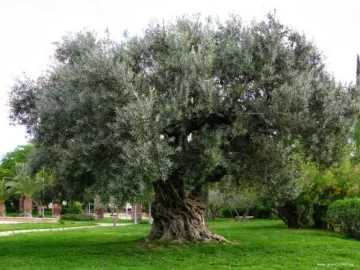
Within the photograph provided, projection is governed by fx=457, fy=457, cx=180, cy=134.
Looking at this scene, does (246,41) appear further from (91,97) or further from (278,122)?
(91,97)

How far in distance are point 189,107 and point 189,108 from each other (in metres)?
0.03

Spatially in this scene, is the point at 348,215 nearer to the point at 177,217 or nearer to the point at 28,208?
the point at 177,217

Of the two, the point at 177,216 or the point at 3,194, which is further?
the point at 3,194

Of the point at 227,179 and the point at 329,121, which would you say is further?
the point at 227,179

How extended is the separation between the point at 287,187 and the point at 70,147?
282 inches

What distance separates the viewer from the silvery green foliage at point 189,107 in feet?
37.2

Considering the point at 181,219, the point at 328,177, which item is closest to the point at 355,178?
the point at 328,177

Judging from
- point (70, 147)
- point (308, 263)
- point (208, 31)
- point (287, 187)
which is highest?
point (208, 31)

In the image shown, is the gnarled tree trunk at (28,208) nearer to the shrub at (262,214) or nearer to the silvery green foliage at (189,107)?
the shrub at (262,214)

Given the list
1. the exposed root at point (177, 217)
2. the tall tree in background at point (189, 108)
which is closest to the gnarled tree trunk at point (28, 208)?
the exposed root at point (177, 217)

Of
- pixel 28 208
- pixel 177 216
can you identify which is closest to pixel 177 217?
pixel 177 216

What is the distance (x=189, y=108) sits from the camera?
1181cm

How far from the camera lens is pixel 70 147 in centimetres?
1187

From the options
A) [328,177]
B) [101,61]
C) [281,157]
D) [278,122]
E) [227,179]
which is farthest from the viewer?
[328,177]
